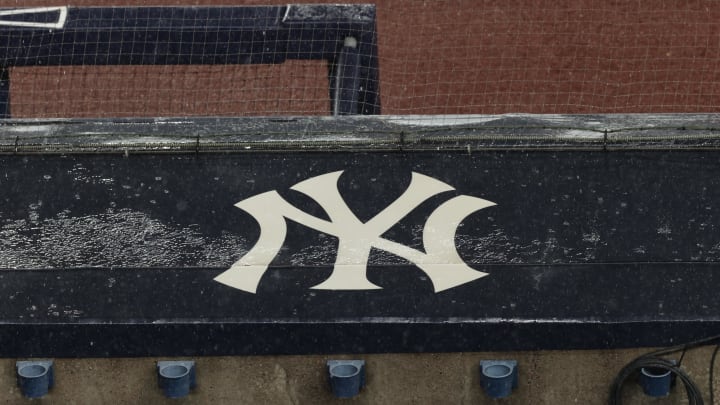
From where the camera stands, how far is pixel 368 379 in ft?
22.3

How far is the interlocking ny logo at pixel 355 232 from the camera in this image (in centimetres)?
679

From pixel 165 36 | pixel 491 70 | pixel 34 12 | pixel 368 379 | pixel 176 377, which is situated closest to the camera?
pixel 176 377

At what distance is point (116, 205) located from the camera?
22.7 feet

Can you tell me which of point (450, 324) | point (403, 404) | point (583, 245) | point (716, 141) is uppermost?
point (716, 141)

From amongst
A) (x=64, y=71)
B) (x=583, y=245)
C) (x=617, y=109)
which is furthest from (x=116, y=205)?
(x=617, y=109)

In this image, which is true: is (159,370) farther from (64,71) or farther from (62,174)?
(64,71)

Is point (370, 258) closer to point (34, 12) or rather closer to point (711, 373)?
point (711, 373)

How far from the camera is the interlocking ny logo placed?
267 inches

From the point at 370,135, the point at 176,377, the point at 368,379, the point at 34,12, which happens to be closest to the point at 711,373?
the point at 368,379

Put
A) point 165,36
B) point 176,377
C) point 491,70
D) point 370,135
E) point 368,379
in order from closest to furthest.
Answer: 1. point 176,377
2. point 368,379
3. point 370,135
4. point 165,36
5. point 491,70

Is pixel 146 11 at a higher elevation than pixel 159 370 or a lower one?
higher

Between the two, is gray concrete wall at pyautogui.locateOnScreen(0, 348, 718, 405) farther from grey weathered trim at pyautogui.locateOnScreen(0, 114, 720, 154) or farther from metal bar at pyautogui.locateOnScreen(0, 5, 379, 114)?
metal bar at pyautogui.locateOnScreen(0, 5, 379, 114)

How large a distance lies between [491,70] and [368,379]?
17.1 feet

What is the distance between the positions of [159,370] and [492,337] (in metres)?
1.71
